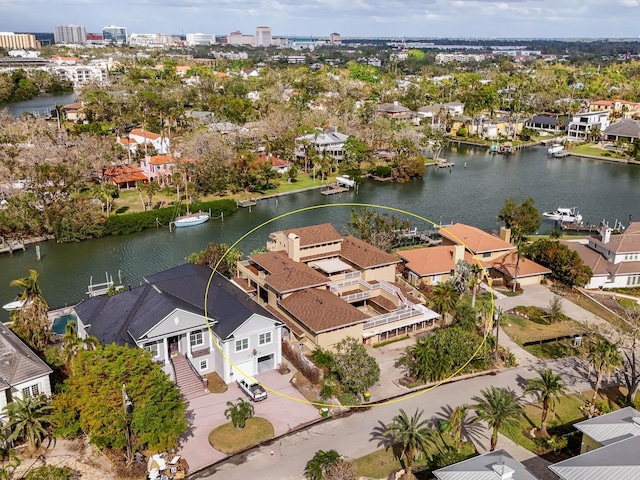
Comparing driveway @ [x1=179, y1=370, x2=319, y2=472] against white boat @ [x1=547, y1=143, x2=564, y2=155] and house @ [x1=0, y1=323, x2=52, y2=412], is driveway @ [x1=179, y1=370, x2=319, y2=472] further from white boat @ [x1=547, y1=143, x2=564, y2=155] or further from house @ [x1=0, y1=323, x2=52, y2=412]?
white boat @ [x1=547, y1=143, x2=564, y2=155]

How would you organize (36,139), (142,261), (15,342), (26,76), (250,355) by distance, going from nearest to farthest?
(15,342) < (250,355) < (142,261) < (36,139) < (26,76)

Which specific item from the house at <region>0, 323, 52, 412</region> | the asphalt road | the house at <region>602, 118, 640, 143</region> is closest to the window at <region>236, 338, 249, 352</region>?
the asphalt road

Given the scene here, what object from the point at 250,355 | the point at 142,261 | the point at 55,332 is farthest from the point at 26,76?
the point at 250,355

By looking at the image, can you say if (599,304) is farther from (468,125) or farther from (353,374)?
(468,125)

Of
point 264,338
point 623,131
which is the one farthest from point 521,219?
point 623,131

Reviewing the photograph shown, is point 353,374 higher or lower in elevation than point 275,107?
lower

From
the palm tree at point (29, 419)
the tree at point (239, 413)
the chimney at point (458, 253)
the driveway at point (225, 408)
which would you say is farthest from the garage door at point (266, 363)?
the chimney at point (458, 253)

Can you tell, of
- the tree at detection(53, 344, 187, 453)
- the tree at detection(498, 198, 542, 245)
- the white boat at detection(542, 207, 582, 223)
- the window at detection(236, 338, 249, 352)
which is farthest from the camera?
the white boat at detection(542, 207, 582, 223)
